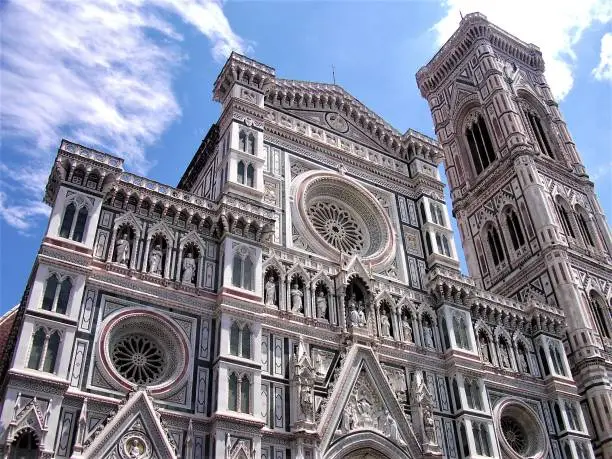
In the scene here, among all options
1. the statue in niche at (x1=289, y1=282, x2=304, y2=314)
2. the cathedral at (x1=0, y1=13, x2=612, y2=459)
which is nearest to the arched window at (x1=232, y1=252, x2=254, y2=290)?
the cathedral at (x1=0, y1=13, x2=612, y2=459)

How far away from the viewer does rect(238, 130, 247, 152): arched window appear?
70.5 feet

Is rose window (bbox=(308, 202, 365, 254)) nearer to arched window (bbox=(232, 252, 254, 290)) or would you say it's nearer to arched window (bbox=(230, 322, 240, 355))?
arched window (bbox=(232, 252, 254, 290))

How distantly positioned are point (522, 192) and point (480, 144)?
18.9 ft

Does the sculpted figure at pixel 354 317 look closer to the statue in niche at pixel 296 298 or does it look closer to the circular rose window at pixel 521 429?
the statue in niche at pixel 296 298

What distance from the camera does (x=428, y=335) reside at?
21.6 meters

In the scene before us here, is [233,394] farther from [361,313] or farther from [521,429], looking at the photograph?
[521,429]

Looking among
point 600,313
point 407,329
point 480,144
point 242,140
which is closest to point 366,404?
point 407,329

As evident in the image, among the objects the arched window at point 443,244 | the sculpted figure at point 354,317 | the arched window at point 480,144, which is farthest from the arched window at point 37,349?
the arched window at point 480,144

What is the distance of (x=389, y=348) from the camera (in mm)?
20156

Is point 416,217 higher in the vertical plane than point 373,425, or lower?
higher

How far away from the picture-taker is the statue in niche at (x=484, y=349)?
22328 millimetres

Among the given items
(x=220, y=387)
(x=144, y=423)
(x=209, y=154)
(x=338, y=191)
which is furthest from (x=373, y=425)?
(x=209, y=154)

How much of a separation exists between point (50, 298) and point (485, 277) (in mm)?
23017

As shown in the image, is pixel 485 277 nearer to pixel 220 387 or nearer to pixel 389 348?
pixel 389 348
